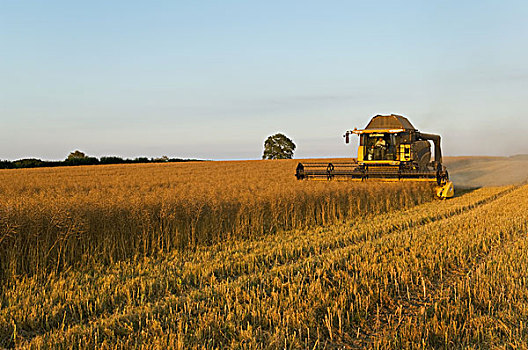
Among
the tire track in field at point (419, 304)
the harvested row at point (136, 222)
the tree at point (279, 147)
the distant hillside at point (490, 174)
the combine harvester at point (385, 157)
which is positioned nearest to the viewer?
the tire track in field at point (419, 304)

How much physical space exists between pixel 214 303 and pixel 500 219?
7.88 meters

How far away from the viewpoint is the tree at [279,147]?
67125 mm

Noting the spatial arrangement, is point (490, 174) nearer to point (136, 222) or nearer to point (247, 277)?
point (136, 222)

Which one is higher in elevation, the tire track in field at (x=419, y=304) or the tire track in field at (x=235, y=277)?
the tire track in field at (x=235, y=277)

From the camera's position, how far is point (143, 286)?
529 centimetres

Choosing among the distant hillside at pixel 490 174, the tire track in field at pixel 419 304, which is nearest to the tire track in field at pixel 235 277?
the tire track in field at pixel 419 304

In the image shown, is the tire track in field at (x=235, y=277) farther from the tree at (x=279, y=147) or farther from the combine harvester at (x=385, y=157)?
the tree at (x=279, y=147)

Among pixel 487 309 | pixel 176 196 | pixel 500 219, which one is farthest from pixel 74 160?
pixel 487 309

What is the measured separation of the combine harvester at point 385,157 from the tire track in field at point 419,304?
28.4 ft

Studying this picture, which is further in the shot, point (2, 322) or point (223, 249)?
point (223, 249)

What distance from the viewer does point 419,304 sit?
15.4 feet

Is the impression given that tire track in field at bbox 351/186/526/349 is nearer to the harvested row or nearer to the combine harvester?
the harvested row

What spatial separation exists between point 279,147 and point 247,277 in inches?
2445

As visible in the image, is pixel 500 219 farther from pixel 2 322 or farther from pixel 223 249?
pixel 2 322
